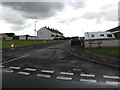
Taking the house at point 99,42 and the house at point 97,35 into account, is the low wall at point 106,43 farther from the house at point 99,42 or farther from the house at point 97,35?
the house at point 97,35

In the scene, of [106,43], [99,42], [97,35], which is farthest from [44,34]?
[106,43]

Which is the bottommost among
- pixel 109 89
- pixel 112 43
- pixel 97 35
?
pixel 109 89

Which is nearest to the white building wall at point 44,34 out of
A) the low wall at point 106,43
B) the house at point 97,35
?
the house at point 97,35

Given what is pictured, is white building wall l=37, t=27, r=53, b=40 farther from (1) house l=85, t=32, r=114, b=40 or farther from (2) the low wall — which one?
(2) the low wall

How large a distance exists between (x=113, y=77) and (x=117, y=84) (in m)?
0.84

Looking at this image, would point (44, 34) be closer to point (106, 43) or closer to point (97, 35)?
point (97, 35)

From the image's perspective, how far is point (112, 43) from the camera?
1752 cm

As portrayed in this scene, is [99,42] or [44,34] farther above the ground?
[44,34]

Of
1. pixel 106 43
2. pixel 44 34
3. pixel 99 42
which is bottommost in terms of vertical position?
pixel 106 43

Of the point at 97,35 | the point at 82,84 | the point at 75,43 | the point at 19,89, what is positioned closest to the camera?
the point at 19,89

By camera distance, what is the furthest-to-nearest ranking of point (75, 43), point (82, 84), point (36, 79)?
point (75, 43)
point (36, 79)
point (82, 84)

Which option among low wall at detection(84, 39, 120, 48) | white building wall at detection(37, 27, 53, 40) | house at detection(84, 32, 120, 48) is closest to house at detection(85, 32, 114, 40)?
house at detection(84, 32, 120, 48)

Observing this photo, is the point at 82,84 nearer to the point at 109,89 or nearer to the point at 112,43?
the point at 109,89

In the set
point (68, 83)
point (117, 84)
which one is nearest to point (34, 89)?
point (68, 83)
